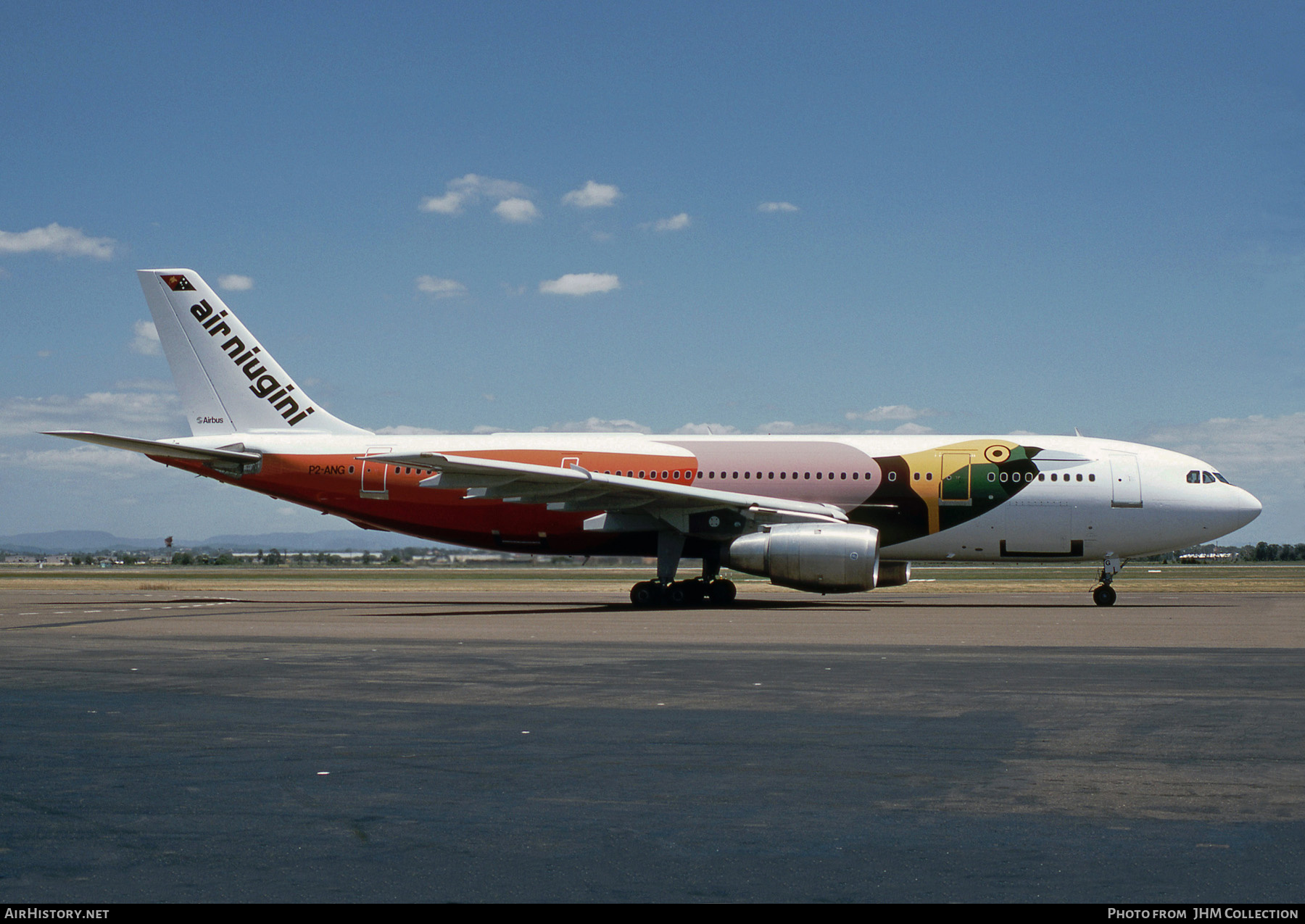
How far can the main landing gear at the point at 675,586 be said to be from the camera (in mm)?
25859

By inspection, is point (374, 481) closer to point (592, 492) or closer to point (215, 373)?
point (215, 373)

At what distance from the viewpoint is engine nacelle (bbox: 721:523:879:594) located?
23.0 meters

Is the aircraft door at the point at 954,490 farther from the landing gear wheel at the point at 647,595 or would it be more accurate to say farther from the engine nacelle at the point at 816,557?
the landing gear wheel at the point at 647,595

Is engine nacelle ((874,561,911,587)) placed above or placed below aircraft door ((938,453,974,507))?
below

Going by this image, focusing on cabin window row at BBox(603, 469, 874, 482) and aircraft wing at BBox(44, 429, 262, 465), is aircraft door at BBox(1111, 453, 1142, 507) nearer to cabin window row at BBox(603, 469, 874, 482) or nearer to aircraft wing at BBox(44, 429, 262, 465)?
cabin window row at BBox(603, 469, 874, 482)

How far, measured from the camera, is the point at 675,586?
2608 centimetres

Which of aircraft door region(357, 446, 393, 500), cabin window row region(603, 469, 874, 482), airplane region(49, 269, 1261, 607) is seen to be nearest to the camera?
airplane region(49, 269, 1261, 607)

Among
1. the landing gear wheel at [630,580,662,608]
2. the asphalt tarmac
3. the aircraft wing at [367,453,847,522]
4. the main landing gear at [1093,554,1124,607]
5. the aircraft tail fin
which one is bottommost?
the asphalt tarmac

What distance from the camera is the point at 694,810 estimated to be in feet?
18.9

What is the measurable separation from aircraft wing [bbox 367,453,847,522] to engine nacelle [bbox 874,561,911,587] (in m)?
2.20

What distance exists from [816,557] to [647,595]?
14.7ft

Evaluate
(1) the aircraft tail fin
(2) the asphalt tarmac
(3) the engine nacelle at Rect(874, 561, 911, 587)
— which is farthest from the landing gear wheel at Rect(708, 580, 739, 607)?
(2) the asphalt tarmac

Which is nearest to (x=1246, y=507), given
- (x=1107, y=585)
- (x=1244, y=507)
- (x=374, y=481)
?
(x=1244, y=507)

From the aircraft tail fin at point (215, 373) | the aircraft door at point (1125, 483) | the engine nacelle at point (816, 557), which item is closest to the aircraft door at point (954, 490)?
the engine nacelle at point (816, 557)
